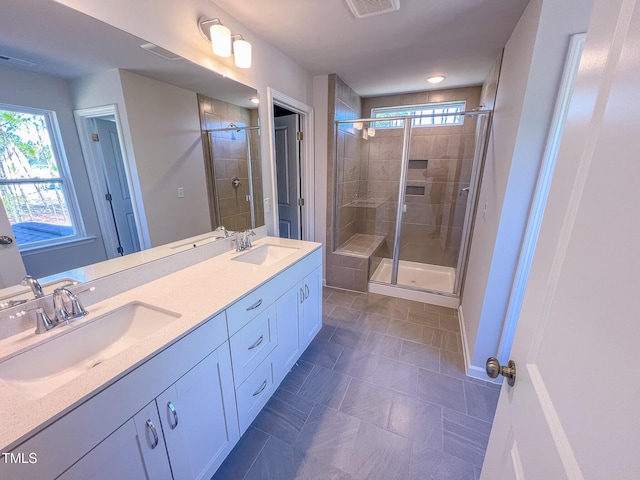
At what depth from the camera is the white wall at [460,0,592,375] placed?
1.26 metres

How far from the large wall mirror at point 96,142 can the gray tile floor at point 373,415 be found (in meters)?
1.20

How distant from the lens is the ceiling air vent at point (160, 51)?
1243 millimetres

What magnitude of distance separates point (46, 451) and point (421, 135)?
12.2 ft

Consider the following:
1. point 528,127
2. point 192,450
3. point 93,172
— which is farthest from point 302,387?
point 528,127

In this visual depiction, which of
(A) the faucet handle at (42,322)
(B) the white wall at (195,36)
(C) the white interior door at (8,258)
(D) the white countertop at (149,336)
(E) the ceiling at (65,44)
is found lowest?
(D) the white countertop at (149,336)

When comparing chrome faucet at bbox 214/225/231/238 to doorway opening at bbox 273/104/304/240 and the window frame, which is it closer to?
doorway opening at bbox 273/104/304/240

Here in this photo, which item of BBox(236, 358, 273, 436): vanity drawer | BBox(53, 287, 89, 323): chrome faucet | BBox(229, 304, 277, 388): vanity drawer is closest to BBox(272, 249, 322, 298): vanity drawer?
BBox(229, 304, 277, 388): vanity drawer

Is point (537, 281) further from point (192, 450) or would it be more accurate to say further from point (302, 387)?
point (302, 387)

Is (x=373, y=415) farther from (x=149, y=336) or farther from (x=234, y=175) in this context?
(x=234, y=175)

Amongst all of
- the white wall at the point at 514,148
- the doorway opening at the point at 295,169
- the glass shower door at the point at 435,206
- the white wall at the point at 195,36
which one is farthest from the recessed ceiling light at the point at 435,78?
the white wall at the point at 195,36

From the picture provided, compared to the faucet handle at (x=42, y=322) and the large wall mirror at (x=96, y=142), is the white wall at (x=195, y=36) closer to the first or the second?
the large wall mirror at (x=96, y=142)

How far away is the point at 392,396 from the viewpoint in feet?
5.55

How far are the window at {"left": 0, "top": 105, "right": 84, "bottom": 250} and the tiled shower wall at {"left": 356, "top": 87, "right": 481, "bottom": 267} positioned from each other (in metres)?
2.92

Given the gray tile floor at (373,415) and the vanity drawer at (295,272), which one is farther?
the vanity drawer at (295,272)
